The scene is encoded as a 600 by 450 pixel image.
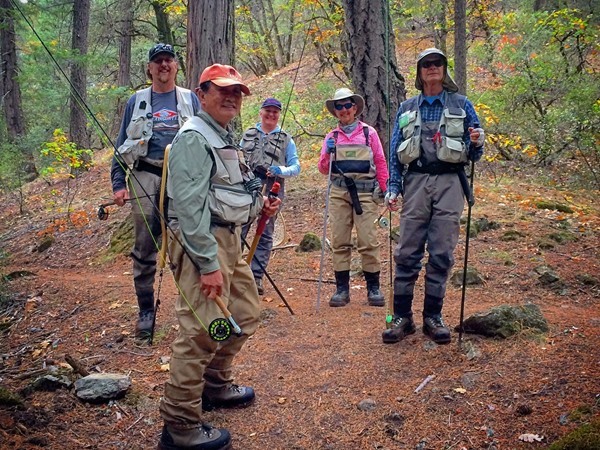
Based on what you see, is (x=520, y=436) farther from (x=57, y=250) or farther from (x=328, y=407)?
(x=57, y=250)

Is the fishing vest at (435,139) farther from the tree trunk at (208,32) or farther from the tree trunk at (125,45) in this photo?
the tree trunk at (125,45)

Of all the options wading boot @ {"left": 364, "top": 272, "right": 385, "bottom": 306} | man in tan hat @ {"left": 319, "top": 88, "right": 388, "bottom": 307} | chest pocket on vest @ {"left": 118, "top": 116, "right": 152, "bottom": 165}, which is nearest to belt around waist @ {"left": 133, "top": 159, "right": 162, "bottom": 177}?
chest pocket on vest @ {"left": 118, "top": 116, "right": 152, "bottom": 165}

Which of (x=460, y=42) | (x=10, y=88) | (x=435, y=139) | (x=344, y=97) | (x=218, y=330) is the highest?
(x=460, y=42)

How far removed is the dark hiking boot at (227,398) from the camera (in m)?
3.86

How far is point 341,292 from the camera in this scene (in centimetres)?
639

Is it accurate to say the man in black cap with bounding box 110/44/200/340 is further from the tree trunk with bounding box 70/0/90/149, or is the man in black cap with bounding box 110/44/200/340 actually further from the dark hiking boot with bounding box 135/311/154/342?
the tree trunk with bounding box 70/0/90/149

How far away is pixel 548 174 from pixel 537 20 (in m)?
4.43

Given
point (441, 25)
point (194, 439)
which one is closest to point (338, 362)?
point (194, 439)

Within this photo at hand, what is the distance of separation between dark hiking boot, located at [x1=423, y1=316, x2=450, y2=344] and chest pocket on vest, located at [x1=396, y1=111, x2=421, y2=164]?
1.46m

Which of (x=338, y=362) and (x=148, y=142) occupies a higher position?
(x=148, y=142)

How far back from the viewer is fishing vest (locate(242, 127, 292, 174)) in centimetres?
632

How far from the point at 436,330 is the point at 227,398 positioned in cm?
197

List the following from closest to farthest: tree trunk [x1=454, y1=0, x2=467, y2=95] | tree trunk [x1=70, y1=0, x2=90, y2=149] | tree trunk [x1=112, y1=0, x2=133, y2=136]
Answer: tree trunk [x1=454, y1=0, x2=467, y2=95]
tree trunk [x1=70, y1=0, x2=90, y2=149]
tree trunk [x1=112, y1=0, x2=133, y2=136]

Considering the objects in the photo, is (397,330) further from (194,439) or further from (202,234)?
(202,234)
